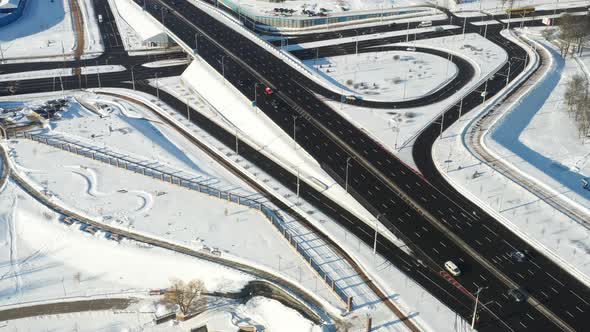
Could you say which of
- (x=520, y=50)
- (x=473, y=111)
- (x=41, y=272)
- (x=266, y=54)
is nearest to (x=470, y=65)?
(x=520, y=50)

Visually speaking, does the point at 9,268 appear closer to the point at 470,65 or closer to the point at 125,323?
the point at 125,323

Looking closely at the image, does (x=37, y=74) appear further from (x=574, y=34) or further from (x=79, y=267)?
(x=574, y=34)

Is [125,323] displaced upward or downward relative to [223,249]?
downward

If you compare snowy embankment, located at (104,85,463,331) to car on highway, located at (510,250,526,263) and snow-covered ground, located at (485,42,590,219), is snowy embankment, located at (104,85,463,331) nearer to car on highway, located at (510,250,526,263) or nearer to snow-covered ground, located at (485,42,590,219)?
car on highway, located at (510,250,526,263)

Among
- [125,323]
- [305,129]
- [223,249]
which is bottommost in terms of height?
[125,323]

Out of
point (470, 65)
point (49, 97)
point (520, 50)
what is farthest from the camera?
point (520, 50)

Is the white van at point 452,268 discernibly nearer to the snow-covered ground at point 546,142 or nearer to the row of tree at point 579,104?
the snow-covered ground at point 546,142

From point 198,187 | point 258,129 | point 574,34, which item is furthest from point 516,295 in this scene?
point 574,34

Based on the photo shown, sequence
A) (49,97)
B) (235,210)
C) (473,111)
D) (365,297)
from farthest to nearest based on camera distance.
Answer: (49,97)
(473,111)
(235,210)
(365,297)
